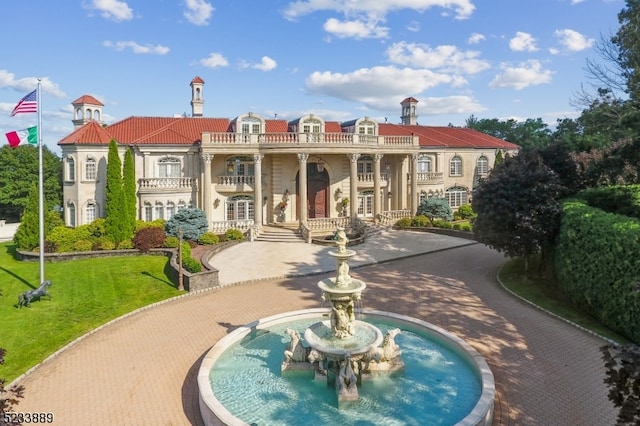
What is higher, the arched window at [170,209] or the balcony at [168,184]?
the balcony at [168,184]

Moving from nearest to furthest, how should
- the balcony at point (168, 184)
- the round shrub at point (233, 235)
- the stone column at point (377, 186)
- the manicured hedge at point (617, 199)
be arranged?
the manicured hedge at point (617, 199), the round shrub at point (233, 235), the balcony at point (168, 184), the stone column at point (377, 186)

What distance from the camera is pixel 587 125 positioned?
33.0 metres

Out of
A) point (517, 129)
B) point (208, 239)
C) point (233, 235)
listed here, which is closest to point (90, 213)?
point (208, 239)

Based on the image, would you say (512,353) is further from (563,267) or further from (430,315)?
(563,267)

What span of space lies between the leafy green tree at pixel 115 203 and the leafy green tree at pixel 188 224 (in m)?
3.43

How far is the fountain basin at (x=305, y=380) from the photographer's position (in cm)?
1061

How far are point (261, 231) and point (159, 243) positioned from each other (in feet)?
29.1

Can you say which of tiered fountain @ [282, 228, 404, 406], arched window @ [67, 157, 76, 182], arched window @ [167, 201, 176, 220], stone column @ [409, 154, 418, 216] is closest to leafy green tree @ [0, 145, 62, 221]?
arched window @ [67, 157, 76, 182]

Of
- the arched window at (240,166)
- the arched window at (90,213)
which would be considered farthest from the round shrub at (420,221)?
the arched window at (90,213)

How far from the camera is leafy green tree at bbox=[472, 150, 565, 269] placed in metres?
22.0

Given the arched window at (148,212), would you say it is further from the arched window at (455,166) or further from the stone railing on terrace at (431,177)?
the arched window at (455,166)

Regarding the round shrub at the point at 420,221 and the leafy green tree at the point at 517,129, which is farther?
the leafy green tree at the point at 517,129

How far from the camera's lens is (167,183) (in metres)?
37.1

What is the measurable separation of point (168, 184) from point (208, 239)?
7.18 meters
